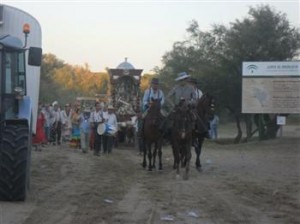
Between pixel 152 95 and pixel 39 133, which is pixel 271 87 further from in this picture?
pixel 152 95

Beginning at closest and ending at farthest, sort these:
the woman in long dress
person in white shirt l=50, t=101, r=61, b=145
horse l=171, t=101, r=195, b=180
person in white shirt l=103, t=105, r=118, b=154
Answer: horse l=171, t=101, r=195, b=180 < the woman in long dress < person in white shirt l=103, t=105, r=118, b=154 < person in white shirt l=50, t=101, r=61, b=145

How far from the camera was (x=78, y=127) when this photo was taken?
79.5 feet

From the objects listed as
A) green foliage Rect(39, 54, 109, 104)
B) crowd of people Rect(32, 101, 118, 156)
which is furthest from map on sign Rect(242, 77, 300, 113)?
green foliage Rect(39, 54, 109, 104)

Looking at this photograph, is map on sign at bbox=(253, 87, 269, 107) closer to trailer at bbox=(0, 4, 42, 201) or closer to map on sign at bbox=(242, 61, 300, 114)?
map on sign at bbox=(242, 61, 300, 114)

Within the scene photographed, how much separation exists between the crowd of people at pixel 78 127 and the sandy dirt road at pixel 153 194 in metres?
3.46

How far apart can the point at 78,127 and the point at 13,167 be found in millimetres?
14707

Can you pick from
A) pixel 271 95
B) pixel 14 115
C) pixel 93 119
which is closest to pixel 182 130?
pixel 14 115

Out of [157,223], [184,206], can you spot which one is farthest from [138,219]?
[184,206]

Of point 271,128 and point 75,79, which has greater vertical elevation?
point 75,79

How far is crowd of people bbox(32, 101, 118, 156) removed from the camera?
21.7 m

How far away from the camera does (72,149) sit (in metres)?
23.3

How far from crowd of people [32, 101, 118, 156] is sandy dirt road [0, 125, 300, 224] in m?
3.46

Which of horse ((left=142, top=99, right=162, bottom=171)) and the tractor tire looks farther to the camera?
horse ((left=142, top=99, right=162, bottom=171))

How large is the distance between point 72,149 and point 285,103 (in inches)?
408
